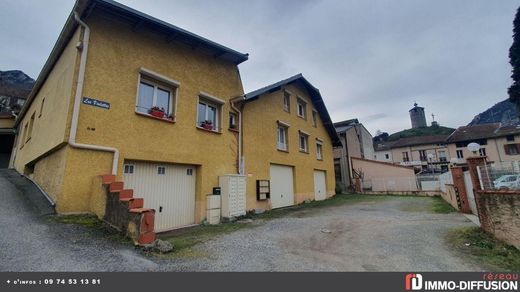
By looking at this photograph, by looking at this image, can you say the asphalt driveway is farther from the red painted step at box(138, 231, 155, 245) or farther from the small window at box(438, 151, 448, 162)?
the small window at box(438, 151, 448, 162)

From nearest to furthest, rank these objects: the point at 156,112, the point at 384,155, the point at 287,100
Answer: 1. the point at 156,112
2. the point at 287,100
3. the point at 384,155

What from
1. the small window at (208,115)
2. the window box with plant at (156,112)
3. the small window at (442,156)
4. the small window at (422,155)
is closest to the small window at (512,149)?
the small window at (442,156)

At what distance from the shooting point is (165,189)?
7.88 meters

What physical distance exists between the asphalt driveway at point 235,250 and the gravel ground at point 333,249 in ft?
0.04

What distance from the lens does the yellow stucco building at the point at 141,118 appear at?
619 cm

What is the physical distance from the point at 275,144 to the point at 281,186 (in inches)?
91.9

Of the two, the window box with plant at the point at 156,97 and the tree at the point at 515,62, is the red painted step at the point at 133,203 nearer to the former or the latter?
the window box with plant at the point at 156,97

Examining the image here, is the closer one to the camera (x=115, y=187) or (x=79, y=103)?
(x=115, y=187)

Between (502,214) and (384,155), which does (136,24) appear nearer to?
(502,214)

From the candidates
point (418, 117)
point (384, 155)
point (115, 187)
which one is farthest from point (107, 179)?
point (418, 117)
